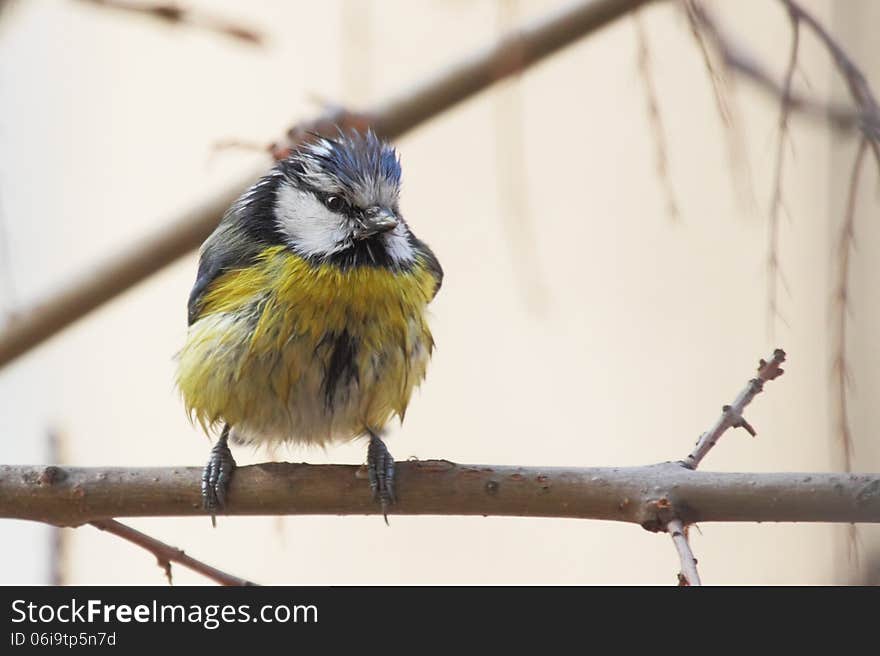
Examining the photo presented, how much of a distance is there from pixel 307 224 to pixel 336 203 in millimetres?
A: 65

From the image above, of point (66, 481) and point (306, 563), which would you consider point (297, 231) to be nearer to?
point (66, 481)

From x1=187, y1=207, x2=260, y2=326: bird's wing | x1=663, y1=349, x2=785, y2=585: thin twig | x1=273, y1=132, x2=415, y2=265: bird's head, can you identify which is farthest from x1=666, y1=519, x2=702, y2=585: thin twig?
x1=187, y1=207, x2=260, y2=326: bird's wing

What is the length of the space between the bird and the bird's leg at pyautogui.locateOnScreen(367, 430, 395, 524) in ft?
0.17

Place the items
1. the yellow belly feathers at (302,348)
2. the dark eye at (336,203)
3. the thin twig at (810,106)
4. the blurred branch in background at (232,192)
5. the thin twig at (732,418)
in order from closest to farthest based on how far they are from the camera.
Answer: the thin twig at (810,106)
the thin twig at (732,418)
the blurred branch in background at (232,192)
the yellow belly feathers at (302,348)
the dark eye at (336,203)

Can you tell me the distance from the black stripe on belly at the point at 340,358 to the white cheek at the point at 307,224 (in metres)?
0.16

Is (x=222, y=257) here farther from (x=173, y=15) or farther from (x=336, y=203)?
(x=173, y=15)

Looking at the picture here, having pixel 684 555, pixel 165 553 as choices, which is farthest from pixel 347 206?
pixel 684 555

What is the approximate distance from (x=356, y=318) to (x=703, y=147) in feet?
6.71

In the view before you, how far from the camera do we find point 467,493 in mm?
1558

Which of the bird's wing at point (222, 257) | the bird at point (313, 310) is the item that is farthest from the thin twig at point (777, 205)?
the bird's wing at point (222, 257)

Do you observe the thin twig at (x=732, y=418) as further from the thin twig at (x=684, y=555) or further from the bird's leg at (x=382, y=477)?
the bird's leg at (x=382, y=477)

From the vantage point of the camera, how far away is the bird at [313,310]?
1853 millimetres

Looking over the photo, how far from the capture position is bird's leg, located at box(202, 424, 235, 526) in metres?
1.62
